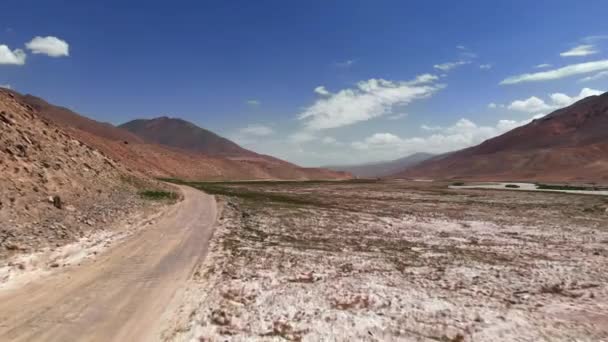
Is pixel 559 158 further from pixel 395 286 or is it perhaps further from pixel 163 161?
pixel 395 286

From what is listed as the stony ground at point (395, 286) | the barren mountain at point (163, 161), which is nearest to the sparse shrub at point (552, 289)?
the stony ground at point (395, 286)

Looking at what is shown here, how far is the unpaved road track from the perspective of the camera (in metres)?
7.17

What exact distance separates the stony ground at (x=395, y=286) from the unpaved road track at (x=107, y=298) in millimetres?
674

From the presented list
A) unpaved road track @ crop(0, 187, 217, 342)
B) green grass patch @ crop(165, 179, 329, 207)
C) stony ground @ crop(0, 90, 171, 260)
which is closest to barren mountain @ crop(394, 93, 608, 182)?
green grass patch @ crop(165, 179, 329, 207)

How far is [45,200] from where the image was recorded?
1869 cm

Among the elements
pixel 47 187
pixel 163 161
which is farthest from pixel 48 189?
pixel 163 161

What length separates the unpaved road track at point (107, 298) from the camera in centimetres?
717

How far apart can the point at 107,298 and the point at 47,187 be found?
50.9 ft

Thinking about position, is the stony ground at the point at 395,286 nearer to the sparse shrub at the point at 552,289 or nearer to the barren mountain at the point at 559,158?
the sparse shrub at the point at 552,289

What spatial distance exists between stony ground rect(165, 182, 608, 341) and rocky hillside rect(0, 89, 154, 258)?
667cm

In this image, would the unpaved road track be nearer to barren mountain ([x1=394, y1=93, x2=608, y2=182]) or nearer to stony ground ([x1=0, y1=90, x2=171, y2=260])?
stony ground ([x1=0, y1=90, x2=171, y2=260])

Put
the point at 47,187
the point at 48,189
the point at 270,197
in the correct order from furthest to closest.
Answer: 1. the point at 270,197
2. the point at 47,187
3. the point at 48,189

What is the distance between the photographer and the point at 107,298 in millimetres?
8867

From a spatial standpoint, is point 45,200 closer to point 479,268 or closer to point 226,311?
point 226,311
